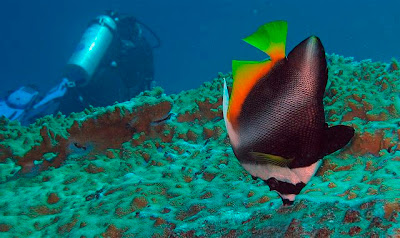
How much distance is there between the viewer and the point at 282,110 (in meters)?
0.96

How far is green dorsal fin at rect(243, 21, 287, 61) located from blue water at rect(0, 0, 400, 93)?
64.0m

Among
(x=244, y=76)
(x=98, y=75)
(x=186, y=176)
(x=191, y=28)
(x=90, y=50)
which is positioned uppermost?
(x=191, y=28)

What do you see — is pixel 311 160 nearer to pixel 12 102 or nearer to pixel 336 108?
pixel 336 108

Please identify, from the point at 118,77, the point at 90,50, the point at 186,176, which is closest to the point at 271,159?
the point at 186,176

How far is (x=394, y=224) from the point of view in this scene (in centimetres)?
111

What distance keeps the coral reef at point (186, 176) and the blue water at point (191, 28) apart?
61.7 meters

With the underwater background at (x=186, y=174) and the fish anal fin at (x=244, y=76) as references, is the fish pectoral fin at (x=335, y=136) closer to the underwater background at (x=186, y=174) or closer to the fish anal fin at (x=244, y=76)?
the fish anal fin at (x=244, y=76)

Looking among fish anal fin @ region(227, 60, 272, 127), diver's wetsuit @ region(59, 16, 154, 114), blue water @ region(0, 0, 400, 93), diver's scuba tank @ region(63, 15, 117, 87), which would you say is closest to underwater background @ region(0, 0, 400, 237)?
fish anal fin @ region(227, 60, 272, 127)

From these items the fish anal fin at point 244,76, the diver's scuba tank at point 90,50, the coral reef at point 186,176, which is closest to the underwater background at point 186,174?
the coral reef at point 186,176

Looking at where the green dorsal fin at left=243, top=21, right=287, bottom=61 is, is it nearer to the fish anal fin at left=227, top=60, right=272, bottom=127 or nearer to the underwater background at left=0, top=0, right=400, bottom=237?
the fish anal fin at left=227, top=60, right=272, bottom=127

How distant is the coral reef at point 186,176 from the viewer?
1.39 meters

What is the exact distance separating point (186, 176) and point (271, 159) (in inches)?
52.5

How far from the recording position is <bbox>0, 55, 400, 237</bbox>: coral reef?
139cm

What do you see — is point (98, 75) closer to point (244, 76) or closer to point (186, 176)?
point (186, 176)
